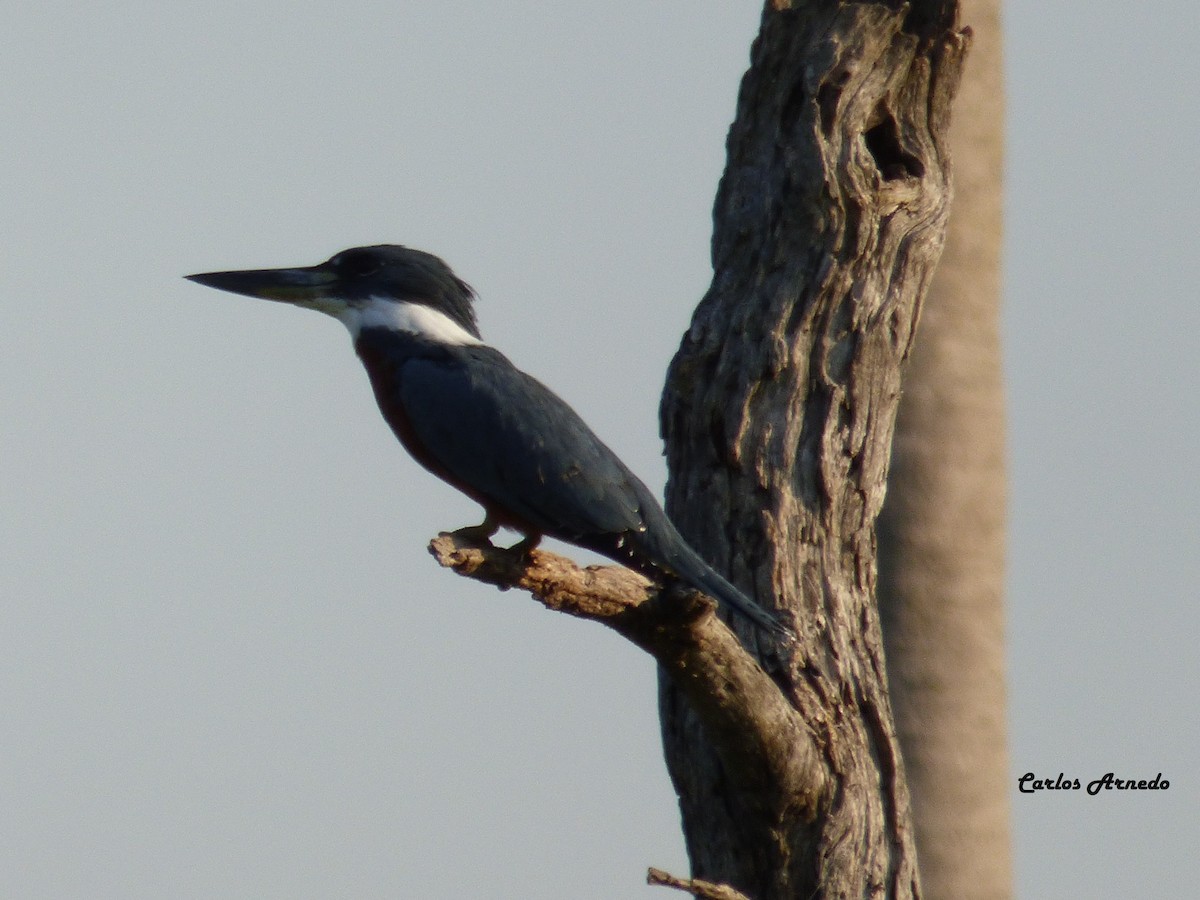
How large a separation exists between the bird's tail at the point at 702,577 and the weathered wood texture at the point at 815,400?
0.34m

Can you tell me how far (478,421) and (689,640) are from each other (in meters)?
1.41

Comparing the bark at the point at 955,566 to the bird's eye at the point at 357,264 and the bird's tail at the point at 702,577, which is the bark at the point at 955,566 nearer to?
the bird's tail at the point at 702,577

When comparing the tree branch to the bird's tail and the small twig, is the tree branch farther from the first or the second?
the small twig

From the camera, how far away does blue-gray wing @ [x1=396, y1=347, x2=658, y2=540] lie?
5.91 m

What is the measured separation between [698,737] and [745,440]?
3.47ft

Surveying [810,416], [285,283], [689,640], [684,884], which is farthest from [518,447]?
[684,884]

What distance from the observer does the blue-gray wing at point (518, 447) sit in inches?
233

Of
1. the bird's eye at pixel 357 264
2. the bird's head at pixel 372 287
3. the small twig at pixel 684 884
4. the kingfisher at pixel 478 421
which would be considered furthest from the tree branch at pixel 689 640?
the bird's eye at pixel 357 264

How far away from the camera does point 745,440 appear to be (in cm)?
627

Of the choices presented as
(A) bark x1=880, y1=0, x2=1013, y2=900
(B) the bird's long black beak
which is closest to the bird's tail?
(A) bark x1=880, y1=0, x2=1013, y2=900

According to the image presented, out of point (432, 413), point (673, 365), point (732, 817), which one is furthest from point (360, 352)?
point (732, 817)

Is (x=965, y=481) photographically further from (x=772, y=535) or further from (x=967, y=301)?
(x=772, y=535)

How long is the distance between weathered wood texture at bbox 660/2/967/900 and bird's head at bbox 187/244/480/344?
3.64 ft

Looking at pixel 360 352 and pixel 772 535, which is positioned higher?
pixel 360 352
